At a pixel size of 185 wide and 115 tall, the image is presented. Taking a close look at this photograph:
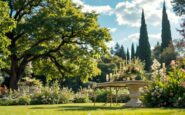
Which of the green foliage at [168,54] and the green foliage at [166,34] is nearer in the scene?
the green foliage at [168,54]

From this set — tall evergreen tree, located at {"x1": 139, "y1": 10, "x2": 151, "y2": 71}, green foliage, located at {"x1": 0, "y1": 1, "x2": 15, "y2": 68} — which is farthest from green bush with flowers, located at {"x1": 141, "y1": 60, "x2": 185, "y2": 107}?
tall evergreen tree, located at {"x1": 139, "y1": 10, "x2": 151, "y2": 71}

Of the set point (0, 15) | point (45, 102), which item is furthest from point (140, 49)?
point (45, 102)

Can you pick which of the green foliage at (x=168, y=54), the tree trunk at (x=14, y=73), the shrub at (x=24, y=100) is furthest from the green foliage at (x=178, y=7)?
the shrub at (x=24, y=100)

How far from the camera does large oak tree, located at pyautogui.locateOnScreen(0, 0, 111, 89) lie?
1086 inches

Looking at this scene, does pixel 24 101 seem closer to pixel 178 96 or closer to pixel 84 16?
pixel 178 96

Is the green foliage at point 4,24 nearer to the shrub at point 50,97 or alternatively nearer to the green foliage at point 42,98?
the green foliage at point 42,98

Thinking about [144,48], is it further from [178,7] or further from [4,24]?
[4,24]

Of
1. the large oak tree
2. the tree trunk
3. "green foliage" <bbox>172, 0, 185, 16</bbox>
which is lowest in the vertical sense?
the tree trunk

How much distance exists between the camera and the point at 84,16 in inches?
1160

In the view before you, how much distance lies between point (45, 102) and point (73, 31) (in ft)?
34.5

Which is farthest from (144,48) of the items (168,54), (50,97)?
(50,97)

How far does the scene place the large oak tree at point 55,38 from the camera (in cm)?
→ 2759

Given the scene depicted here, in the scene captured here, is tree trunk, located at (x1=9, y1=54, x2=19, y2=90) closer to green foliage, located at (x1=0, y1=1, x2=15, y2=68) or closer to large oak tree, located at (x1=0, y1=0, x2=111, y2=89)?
large oak tree, located at (x1=0, y1=0, x2=111, y2=89)

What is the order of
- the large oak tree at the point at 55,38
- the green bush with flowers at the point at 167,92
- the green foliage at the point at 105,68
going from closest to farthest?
the green bush with flowers at the point at 167,92
the large oak tree at the point at 55,38
the green foliage at the point at 105,68
